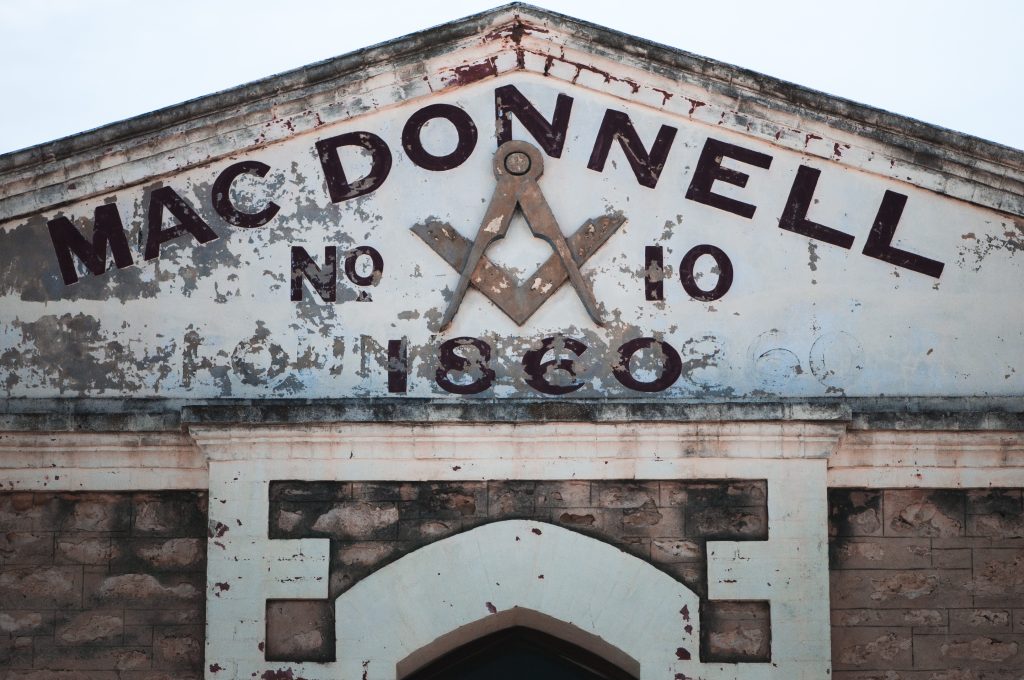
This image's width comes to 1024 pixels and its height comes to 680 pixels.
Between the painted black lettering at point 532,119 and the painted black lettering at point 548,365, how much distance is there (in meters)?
0.99

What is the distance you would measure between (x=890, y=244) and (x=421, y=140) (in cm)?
247

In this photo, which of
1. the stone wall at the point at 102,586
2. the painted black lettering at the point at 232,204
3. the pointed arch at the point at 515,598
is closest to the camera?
the pointed arch at the point at 515,598

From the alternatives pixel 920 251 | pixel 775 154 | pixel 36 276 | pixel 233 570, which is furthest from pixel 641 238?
pixel 36 276

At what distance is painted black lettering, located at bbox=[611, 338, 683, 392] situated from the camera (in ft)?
25.4

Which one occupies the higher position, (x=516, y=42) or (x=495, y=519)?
(x=516, y=42)

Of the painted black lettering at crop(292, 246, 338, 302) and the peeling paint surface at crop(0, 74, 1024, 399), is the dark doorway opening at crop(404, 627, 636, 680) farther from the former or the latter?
the painted black lettering at crop(292, 246, 338, 302)

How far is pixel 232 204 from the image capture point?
8.00 meters

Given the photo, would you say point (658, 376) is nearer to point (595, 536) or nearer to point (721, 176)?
point (595, 536)

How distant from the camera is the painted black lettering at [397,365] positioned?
7793 millimetres

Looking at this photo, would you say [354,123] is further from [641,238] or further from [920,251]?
[920,251]

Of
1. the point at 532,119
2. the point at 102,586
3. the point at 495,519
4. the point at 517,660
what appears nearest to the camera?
the point at 495,519

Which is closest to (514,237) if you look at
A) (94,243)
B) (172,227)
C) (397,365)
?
(397,365)

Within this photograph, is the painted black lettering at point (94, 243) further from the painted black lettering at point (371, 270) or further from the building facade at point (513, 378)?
the painted black lettering at point (371, 270)

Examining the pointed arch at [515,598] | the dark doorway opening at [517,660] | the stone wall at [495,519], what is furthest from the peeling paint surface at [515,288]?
the dark doorway opening at [517,660]
